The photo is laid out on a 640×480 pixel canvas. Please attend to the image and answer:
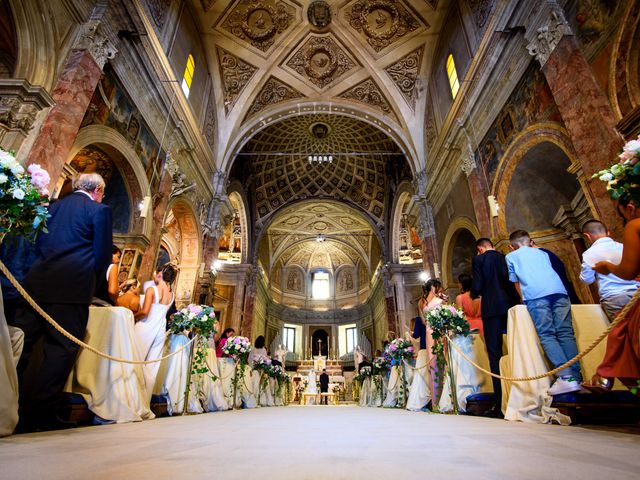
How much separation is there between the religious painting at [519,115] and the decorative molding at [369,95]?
6.04m

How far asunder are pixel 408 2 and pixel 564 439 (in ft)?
41.4

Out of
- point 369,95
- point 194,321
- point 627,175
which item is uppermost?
point 369,95

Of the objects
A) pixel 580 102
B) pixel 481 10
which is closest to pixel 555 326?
pixel 580 102

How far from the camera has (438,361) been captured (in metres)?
4.59

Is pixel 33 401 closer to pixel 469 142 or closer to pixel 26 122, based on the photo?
pixel 26 122

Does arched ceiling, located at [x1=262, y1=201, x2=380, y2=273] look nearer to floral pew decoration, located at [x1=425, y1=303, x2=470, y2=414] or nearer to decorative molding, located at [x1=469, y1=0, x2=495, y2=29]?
decorative molding, located at [x1=469, y1=0, x2=495, y2=29]

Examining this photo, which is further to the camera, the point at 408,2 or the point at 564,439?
the point at 408,2

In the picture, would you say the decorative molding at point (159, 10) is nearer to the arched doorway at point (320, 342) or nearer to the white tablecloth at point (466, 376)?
the white tablecloth at point (466, 376)

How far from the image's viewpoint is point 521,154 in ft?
22.0

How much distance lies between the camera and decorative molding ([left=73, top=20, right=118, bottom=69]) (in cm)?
548

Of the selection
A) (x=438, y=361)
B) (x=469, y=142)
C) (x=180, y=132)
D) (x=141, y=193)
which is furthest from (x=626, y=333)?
(x=180, y=132)

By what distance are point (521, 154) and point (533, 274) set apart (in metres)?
4.69

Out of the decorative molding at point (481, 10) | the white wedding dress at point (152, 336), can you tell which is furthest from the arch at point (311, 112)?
the white wedding dress at point (152, 336)

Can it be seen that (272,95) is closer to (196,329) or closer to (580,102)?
(580,102)
